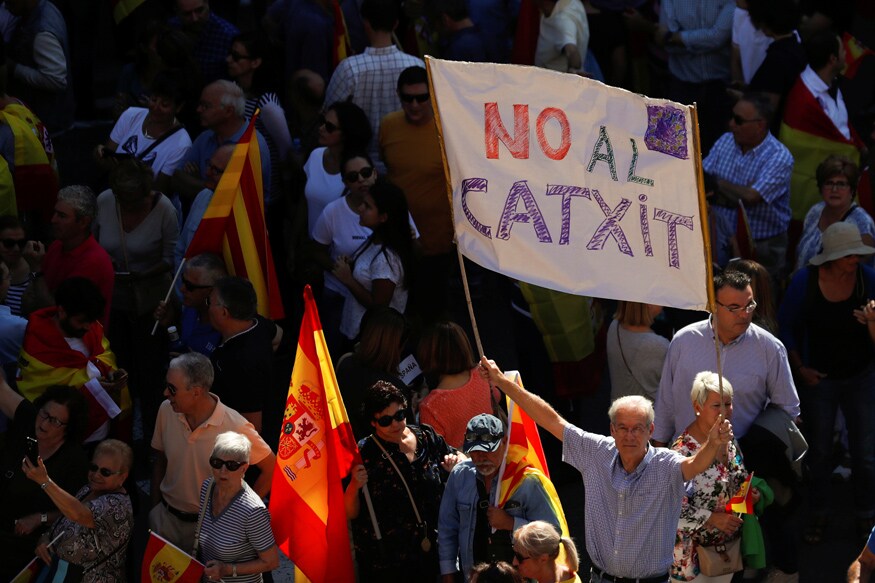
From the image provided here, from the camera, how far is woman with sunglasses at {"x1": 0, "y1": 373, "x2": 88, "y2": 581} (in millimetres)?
7789

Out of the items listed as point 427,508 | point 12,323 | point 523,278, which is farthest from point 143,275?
point 523,278

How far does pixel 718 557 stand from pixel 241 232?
3518mm

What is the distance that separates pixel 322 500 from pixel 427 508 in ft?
1.67

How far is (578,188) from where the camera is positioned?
6598 millimetres

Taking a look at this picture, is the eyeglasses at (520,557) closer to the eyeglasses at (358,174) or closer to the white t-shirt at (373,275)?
the white t-shirt at (373,275)

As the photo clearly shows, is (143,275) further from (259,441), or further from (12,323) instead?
(259,441)

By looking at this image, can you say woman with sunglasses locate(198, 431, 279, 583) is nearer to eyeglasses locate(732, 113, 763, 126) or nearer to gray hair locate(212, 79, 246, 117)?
gray hair locate(212, 79, 246, 117)

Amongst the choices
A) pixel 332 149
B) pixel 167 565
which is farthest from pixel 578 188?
pixel 332 149

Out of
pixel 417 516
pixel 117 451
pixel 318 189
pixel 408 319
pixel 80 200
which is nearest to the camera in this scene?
pixel 417 516

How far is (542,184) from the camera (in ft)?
21.6

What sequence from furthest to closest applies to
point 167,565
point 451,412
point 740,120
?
point 740,120 < point 451,412 < point 167,565

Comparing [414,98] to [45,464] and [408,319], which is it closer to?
[408,319]

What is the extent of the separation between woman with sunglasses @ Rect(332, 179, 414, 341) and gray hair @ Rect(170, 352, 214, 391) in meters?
1.83

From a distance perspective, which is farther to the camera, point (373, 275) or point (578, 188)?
point (373, 275)
